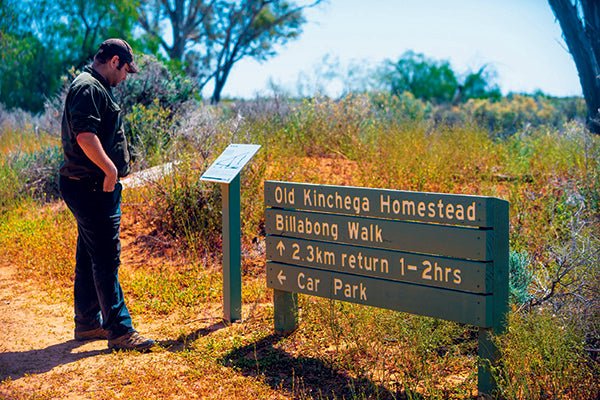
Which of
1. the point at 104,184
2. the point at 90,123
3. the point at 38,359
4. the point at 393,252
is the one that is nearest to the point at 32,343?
the point at 38,359

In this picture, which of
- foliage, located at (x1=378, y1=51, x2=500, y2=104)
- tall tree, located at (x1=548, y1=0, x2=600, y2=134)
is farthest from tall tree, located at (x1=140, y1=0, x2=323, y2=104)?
tall tree, located at (x1=548, y1=0, x2=600, y2=134)

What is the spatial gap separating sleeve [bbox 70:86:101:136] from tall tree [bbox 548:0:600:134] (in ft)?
23.8

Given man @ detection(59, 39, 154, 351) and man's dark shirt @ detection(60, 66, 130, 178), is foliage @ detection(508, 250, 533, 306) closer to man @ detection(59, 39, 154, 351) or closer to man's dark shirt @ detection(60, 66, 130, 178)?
man @ detection(59, 39, 154, 351)

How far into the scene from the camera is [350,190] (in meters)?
4.80

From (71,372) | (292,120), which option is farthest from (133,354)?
(292,120)

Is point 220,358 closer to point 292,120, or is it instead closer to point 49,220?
point 49,220

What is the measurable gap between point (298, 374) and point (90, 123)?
2121 mm

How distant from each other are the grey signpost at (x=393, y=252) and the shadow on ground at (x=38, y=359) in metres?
1.45

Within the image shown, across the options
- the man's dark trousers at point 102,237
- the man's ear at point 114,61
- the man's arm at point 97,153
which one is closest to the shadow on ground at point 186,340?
the man's dark trousers at point 102,237

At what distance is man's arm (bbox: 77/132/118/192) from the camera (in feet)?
16.3

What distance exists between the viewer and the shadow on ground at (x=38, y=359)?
5047 millimetres

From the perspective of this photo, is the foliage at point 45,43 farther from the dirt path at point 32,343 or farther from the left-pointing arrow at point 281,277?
the left-pointing arrow at point 281,277

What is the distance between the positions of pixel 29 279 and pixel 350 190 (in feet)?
13.1

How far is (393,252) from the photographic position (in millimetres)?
4578
